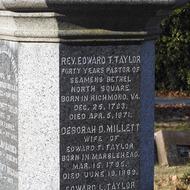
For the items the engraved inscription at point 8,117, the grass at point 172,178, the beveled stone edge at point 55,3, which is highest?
the beveled stone edge at point 55,3

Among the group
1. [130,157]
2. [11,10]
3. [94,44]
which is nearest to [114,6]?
[94,44]

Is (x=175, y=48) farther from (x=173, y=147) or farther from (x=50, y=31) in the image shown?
(x=50, y=31)

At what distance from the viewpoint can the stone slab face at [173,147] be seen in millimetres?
9234

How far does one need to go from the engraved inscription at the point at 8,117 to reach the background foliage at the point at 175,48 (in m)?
10.6

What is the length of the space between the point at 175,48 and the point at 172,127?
437 centimetres

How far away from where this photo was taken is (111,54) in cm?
526

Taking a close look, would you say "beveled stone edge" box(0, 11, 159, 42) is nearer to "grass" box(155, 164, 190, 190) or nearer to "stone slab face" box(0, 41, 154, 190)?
"stone slab face" box(0, 41, 154, 190)

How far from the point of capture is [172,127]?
1204 centimetres

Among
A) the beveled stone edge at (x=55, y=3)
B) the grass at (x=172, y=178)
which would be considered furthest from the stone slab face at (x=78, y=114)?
the grass at (x=172, y=178)

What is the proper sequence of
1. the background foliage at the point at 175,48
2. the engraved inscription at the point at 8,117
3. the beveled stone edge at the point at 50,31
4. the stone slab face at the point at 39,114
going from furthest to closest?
the background foliage at the point at 175,48 → the engraved inscription at the point at 8,117 → the stone slab face at the point at 39,114 → the beveled stone edge at the point at 50,31

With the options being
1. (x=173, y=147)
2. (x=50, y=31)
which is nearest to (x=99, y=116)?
(x=50, y=31)

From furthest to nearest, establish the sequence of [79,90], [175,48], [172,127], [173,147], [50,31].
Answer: [175,48] → [172,127] → [173,147] → [79,90] → [50,31]

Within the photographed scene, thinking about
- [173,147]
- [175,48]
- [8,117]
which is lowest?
[173,147]

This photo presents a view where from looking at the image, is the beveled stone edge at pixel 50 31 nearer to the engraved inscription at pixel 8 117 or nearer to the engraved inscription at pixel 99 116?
the engraved inscription at pixel 99 116
